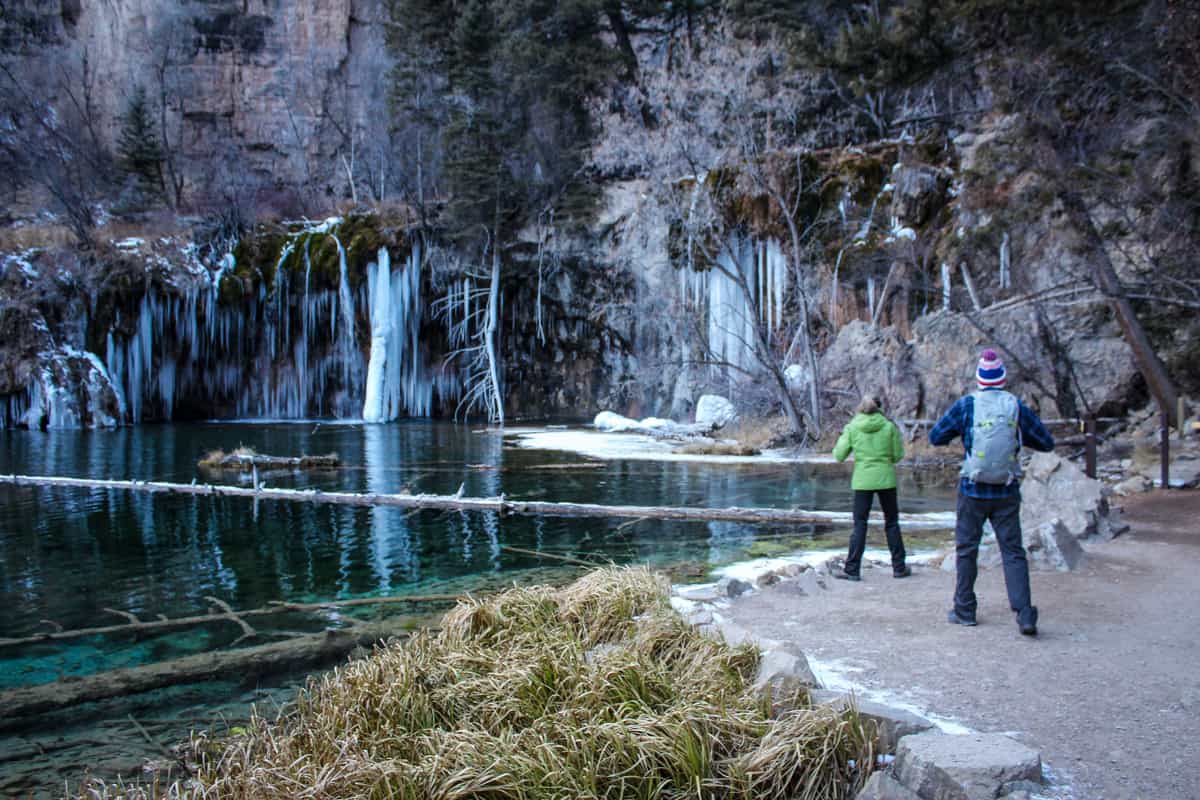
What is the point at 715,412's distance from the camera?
24609mm

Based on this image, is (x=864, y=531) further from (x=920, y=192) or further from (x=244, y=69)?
(x=244, y=69)

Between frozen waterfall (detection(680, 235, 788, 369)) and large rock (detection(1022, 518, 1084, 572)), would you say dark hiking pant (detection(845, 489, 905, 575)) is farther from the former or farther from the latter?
frozen waterfall (detection(680, 235, 788, 369))

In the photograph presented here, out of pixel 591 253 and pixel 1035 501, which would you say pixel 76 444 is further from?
pixel 1035 501

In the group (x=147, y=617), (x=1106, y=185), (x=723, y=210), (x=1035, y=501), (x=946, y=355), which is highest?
(x=723, y=210)

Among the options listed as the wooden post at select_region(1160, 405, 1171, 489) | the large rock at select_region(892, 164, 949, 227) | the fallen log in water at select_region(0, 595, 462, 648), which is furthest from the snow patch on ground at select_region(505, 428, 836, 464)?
the fallen log in water at select_region(0, 595, 462, 648)

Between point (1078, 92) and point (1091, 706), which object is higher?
point (1078, 92)

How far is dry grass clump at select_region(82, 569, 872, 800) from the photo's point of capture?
127 inches

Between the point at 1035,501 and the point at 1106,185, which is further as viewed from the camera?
the point at 1106,185

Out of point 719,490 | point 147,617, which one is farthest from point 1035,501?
point 147,617

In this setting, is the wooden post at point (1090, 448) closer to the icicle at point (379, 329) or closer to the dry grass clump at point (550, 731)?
the dry grass clump at point (550, 731)

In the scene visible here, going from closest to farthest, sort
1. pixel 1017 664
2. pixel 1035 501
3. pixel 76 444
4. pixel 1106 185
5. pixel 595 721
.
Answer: pixel 595 721
pixel 1017 664
pixel 1035 501
pixel 1106 185
pixel 76 444

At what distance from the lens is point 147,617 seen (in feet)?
22.8

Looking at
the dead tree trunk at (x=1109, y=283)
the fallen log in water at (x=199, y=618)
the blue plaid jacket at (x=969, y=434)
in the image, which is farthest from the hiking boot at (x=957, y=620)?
the dead tree trunk at (x=1109, y=283)

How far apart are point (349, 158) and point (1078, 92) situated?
36598 millimetres
